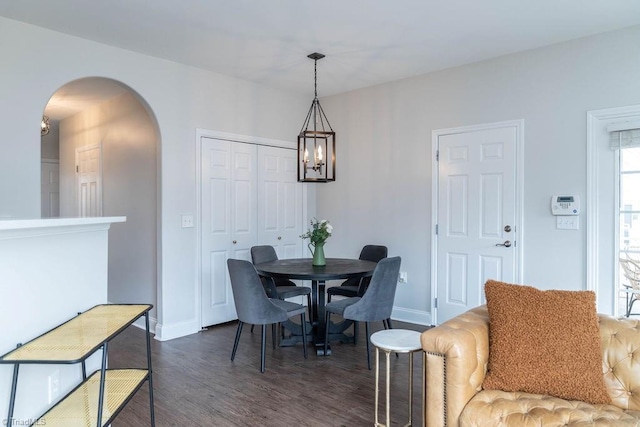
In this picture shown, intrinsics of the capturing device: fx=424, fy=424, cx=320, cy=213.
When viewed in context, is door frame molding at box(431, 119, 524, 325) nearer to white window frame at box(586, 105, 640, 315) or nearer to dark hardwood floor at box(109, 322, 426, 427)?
white window frame at box(586, 105, 640, 315)

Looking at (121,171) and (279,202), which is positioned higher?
(121,171)

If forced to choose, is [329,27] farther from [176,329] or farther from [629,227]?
[176,329]

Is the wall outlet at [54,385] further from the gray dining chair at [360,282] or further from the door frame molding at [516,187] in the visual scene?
the door frame molding at [516,187]

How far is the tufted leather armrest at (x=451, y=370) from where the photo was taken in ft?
6.19

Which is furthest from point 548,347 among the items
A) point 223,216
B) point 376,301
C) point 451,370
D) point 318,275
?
point 223,216

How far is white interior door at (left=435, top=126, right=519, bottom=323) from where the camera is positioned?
13.3 ft

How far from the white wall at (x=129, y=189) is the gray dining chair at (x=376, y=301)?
7.32 feet

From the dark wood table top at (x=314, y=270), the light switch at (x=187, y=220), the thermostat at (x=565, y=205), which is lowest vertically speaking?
the dark wood table top at (x=314, y=270)

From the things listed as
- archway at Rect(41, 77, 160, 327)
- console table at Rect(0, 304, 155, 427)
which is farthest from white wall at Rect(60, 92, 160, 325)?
console table at Rect(0, 304, 155, 427)

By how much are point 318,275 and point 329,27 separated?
2.02 meters

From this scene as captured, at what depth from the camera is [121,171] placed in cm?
511

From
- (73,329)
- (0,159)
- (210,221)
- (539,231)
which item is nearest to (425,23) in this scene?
(539,231)

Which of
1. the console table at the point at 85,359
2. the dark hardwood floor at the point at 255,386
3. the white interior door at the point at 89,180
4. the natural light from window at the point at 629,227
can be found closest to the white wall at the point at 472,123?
the natural light from window at the point at 629,227

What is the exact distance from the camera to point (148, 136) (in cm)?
463
